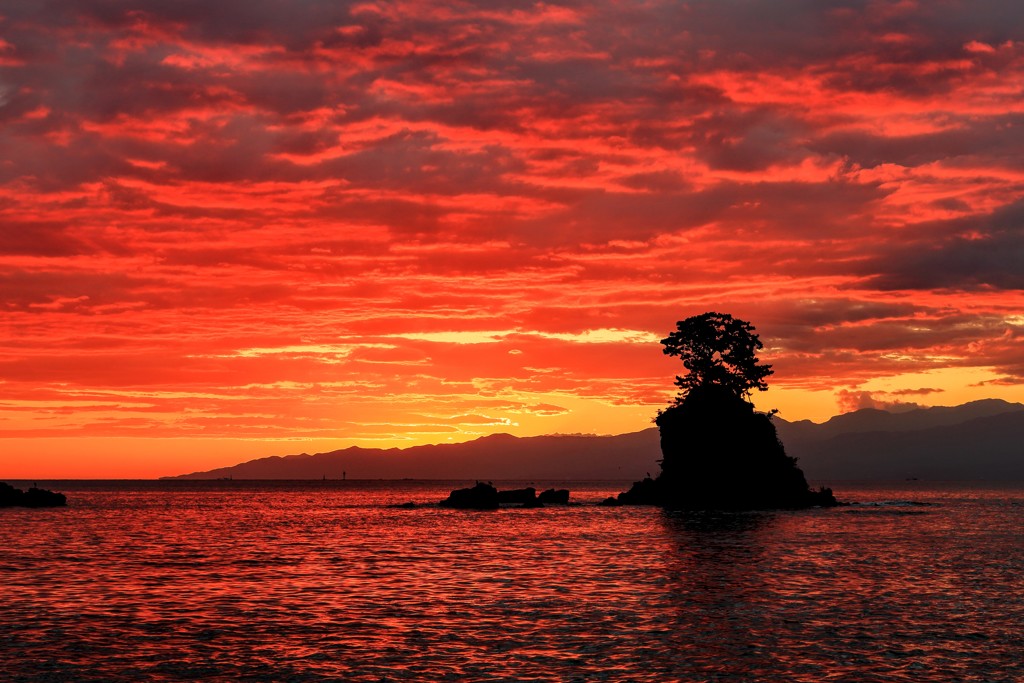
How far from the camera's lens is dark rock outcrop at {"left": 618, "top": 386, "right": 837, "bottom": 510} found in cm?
12762

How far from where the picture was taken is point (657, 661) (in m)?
31.2

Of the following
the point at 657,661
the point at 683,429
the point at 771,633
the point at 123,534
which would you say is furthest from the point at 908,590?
the point at 683,429

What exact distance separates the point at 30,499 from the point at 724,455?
118 meters

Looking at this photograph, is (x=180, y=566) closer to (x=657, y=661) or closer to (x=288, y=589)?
(x=288, y=589)

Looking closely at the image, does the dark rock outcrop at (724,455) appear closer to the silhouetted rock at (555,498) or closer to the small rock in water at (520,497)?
the small rock in water at (520,497)

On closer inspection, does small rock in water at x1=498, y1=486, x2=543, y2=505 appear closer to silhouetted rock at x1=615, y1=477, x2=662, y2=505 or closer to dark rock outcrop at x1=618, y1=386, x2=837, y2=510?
silhouetted rock at x1=615, y1=477, x2=662, y2=505

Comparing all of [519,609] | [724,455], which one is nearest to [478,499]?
[724,455]

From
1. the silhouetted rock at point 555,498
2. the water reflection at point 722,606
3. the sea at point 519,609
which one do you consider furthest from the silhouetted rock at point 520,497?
the sea at point 519,609

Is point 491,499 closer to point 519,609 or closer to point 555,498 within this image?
point 555,498

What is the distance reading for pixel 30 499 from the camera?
16850cm

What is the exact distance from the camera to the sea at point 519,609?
30.6 m

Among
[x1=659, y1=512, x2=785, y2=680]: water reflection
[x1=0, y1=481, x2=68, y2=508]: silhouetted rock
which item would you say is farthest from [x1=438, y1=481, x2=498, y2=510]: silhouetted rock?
[x1=659, y1=512, x2=785, y2=680]: water reflection

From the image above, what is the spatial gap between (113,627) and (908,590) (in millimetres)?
36560

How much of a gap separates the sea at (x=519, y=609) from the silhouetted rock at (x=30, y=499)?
91.6 m
